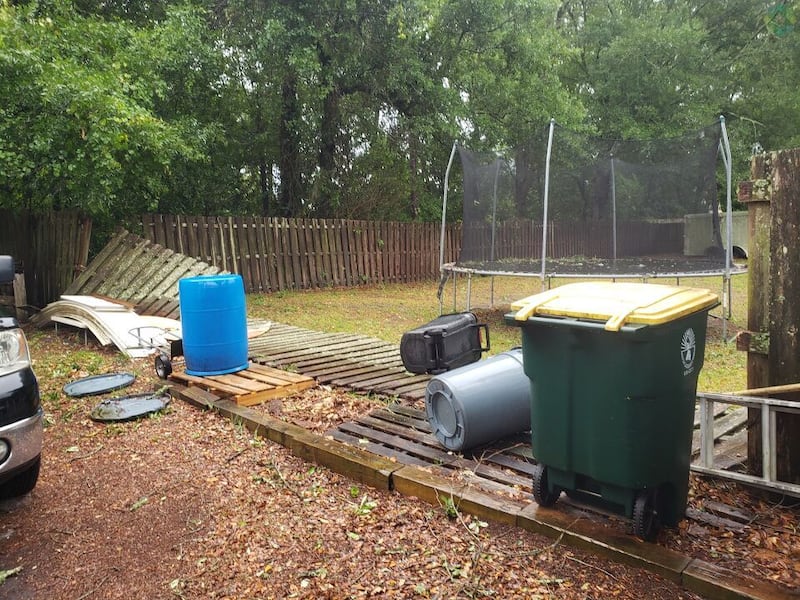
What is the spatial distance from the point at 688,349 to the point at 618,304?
14.5 inches

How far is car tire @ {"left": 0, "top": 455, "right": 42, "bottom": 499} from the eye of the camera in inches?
116

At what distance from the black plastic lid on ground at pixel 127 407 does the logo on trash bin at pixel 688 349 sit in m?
3.64

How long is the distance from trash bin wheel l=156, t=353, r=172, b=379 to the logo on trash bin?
Result: 4.29 m

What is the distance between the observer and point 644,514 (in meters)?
2.32

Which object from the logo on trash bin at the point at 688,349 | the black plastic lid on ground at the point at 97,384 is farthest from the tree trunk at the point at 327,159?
the logo on trash bin at the point at 688,349

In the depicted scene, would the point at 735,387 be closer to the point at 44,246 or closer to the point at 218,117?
the point at 44,246

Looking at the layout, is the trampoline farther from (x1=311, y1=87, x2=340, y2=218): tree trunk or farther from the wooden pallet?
(x1=311, y1=87, x2=340, y2=218): tree trunk

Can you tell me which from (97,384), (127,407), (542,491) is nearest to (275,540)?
(542,491)

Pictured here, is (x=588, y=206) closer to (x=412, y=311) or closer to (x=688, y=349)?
(x=412, y=311)

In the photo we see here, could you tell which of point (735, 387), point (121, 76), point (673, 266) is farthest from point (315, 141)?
point (735, 387)

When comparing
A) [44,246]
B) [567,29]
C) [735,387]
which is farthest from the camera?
[567,29]

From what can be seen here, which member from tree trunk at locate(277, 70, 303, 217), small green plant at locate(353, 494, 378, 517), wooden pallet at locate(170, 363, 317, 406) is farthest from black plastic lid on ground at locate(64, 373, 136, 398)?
tree trunk at locate(277, 70, 303, 217)

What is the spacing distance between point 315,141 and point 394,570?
14.0 m

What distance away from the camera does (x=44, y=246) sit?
8930 millimetres
